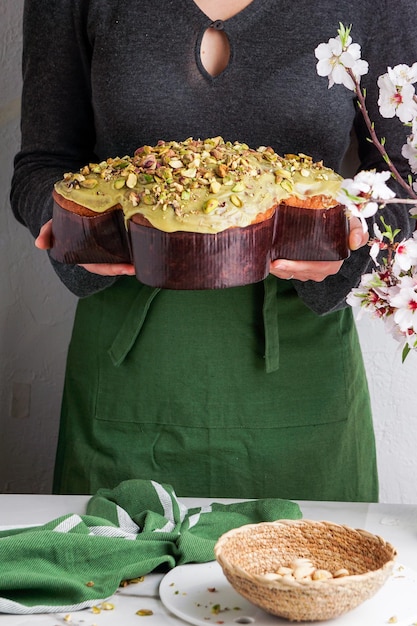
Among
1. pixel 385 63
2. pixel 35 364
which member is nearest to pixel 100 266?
pixel 385 63

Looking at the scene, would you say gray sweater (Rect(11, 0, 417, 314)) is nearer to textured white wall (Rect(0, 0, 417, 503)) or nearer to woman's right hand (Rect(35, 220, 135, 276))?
woman's right hand (Rect(35, 220, 135, 276))

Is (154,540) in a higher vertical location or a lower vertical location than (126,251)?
lower

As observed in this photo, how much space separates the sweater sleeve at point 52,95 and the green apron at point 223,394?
0.69 feet

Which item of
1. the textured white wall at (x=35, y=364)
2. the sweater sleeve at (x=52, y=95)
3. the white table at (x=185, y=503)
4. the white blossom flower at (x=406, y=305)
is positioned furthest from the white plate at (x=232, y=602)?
the textured white wall at (x=35, y=364)

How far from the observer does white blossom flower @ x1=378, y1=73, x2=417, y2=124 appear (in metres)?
0.88

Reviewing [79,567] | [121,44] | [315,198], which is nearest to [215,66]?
[121,44]

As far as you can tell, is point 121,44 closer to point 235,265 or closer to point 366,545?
point 235,265

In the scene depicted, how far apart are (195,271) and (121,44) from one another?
0.50 m

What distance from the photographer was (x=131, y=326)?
1.42 m

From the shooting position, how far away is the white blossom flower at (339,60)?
0.91 m

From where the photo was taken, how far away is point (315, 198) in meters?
1.07

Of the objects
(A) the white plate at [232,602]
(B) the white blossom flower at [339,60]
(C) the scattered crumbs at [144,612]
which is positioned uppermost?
(B) the white blossom flower at [339,60]

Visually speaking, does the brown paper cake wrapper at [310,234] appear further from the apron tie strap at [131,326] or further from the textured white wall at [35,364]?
the textured white wall at [35,364]

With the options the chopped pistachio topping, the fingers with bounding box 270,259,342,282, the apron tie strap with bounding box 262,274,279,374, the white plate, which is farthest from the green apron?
the white plate
